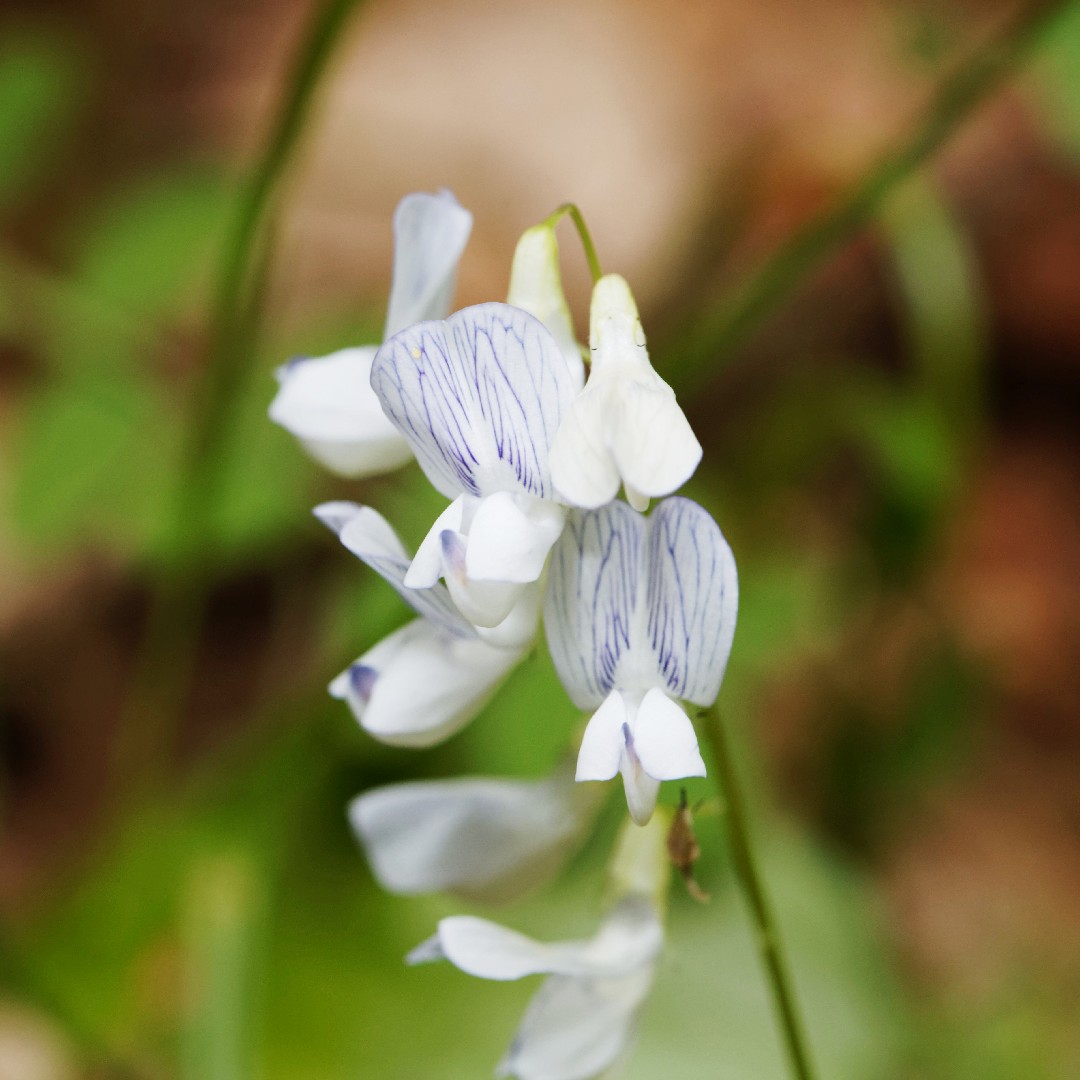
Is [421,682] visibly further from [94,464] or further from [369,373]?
[94,464]

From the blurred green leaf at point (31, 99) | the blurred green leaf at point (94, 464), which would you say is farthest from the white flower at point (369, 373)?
the blurred green leaf at point (31, 99)

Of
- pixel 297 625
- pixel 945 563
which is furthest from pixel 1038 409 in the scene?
pixel 297 625

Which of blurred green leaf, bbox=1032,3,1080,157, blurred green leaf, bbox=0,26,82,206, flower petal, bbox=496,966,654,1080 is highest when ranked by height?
Result: blurred green leaf, bbox=0,26,82,206

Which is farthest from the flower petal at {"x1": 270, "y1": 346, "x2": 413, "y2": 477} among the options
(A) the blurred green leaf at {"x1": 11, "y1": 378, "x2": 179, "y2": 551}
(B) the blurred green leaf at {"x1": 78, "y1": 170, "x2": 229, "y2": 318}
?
(B) the blurred green leaf at {"x1": 78, "y1": 170, "x2": 229, "y2": 318}

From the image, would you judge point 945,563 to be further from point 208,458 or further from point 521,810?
point 521,810

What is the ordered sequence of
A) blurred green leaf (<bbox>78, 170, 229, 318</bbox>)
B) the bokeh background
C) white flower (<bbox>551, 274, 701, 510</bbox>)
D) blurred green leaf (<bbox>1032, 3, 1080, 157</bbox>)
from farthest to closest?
blurred green leaf (<bbox>78, 170, 229, 318</bbox>)
the bokeh background
blurred green leaf (<bbox>1032, 3, 1080, 157</bbox>)
white flower (<bbox>551, 274, 701, 510</bbox>)

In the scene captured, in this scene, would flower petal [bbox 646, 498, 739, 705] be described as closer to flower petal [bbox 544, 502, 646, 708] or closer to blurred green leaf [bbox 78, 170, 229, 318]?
flower petal [bbox 544, 502, 646, 708]

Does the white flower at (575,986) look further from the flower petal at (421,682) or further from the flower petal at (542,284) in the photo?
the flower petal at (542,284)
